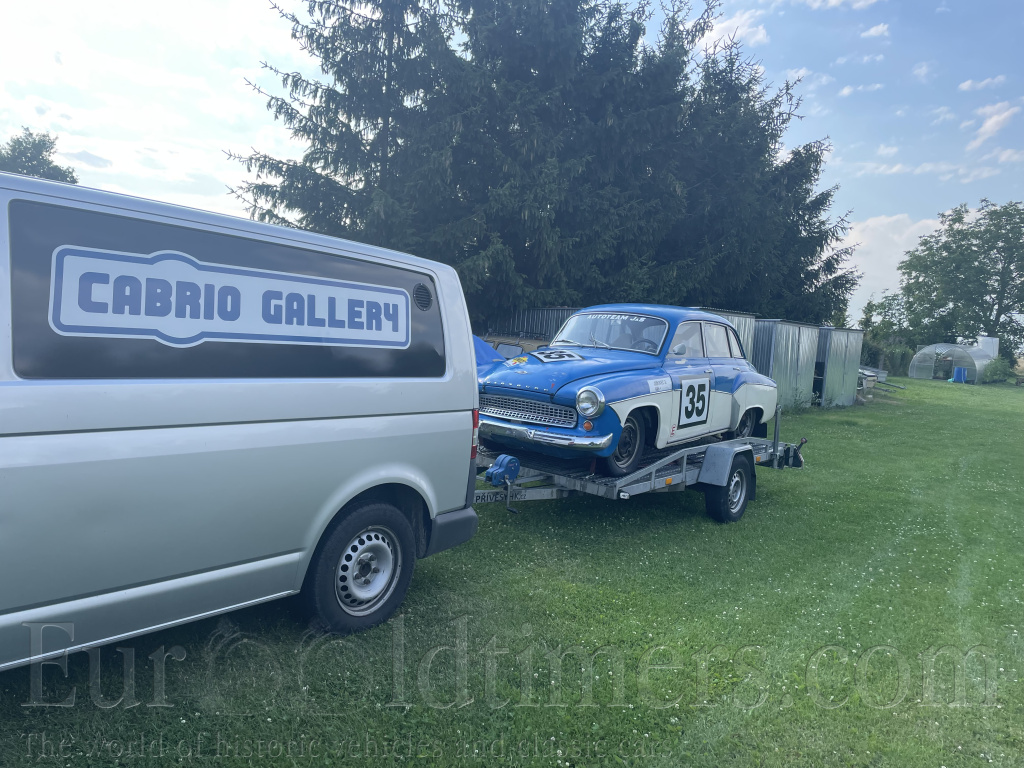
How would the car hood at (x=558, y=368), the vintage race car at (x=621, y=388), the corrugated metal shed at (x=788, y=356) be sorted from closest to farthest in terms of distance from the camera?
the vintage race car at (x=621, y=388), the car hood at (x=558, y=368), the corrugated metal shed at (x=788, y=356)

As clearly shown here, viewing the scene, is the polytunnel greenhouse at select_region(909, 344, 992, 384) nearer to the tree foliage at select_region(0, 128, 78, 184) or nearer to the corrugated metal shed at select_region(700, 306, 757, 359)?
the corrugated metal shed at select_region(700, 306, 757, 359)

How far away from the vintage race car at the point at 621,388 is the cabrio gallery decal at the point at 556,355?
0.04 ft

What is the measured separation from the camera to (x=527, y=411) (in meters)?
6.71

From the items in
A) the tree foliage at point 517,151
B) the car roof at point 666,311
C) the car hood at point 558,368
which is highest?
the tree foliage at point 517,151

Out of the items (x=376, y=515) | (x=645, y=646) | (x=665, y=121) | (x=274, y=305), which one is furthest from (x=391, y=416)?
(x=665, y=121)

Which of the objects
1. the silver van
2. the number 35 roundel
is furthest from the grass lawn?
the number 35 roundel

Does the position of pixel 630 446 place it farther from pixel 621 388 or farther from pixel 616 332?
pixel 616 332

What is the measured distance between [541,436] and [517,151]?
12443 mm

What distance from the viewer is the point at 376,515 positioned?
402 centimetres

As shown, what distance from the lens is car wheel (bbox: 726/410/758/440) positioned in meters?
8.74

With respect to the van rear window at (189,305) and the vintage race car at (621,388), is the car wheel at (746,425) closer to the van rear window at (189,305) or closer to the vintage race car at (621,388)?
the vintage race car at (621,388)

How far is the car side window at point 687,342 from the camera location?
7.49 metres

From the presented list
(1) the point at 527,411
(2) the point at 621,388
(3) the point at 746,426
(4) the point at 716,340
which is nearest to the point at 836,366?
(3) the point at 746,426

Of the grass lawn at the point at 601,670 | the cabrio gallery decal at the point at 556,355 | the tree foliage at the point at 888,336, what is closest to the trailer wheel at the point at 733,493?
the grass lawn at the point at 601,670
